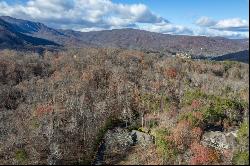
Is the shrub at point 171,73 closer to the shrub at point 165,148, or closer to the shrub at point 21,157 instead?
the shrub at point 165,148

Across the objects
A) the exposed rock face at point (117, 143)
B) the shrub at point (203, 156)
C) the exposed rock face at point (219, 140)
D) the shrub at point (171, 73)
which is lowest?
the exposed rock face at point (117, 143)

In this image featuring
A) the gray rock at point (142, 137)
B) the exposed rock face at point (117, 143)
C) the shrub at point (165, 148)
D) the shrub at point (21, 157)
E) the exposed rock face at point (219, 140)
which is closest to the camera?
the shrub at point (21, 157)

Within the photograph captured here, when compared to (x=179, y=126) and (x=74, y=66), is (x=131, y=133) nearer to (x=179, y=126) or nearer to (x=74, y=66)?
(x=179, y=126)

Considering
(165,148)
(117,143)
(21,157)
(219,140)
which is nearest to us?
(21,157)

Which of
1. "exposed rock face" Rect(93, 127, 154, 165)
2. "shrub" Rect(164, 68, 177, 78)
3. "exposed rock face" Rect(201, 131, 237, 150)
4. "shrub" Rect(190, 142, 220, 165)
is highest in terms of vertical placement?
"shrub" Rect(164, 68, 177, 78)

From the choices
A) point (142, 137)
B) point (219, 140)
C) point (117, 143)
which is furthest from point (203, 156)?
point (142, 137)

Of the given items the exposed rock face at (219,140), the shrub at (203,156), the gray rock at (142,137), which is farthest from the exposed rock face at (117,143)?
the shrub at (203,156)

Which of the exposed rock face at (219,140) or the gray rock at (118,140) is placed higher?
the exposed rock face at (219,140)

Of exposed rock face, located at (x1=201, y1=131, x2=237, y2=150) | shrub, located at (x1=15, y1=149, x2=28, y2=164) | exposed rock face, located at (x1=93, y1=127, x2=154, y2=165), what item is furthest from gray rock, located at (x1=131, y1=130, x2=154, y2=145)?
shrub, located at (x1=15, y1=149, x2=28, y2=164)

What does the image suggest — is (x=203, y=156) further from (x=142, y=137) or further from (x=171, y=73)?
(x=171, y=73)

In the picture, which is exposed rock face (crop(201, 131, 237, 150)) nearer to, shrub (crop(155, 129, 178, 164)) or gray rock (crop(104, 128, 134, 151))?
shrub (crop(155, 129, 178, 164))
